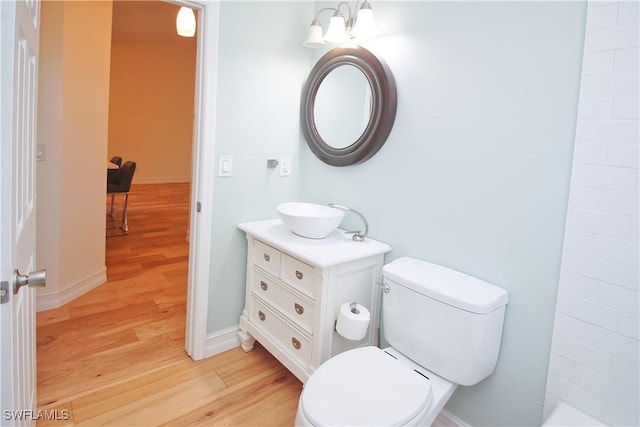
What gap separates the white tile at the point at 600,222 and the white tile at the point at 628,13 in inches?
22.5

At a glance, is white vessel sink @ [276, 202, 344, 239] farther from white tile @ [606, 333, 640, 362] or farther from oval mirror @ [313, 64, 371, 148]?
white tile @ [606, 333, 640, 362]

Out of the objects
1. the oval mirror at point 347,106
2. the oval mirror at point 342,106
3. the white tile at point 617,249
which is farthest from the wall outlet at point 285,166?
the white tile at point 617,249

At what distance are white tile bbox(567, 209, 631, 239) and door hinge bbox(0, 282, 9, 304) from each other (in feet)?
5.04

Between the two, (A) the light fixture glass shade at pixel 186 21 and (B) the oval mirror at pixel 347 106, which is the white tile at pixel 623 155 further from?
(A) the light fixture glass shade at pixel 186 21

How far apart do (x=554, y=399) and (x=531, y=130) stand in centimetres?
96

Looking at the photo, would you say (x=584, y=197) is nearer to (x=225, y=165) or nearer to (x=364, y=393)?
(x=364, y=393)

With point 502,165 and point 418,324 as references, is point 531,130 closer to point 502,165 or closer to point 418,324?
point 502,165

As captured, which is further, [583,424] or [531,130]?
[531,130]

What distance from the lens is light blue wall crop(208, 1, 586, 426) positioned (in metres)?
1.34

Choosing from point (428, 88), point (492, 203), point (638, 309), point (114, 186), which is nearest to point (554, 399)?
point (638, 309)

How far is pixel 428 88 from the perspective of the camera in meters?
1.70

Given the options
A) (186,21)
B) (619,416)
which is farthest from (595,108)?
(186,21)

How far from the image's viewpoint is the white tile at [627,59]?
3.68ft

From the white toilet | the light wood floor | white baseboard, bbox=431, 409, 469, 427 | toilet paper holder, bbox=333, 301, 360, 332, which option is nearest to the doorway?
the light wood floor
